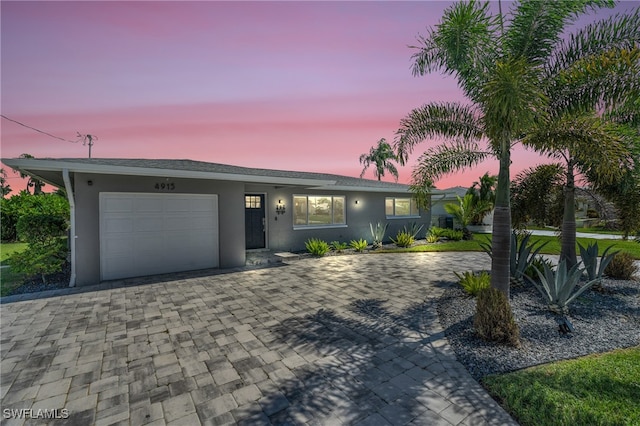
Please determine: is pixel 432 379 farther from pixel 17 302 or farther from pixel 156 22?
pixel 156 22

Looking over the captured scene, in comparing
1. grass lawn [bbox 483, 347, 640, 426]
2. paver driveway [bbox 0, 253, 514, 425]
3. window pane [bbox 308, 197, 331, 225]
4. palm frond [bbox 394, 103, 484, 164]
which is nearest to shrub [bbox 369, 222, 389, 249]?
window pane [bbox 308, 197, 331, 225]

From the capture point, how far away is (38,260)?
689cm

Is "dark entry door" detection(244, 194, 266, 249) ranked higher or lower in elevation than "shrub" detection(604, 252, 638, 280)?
higher

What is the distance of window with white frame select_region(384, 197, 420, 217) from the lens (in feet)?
51.1

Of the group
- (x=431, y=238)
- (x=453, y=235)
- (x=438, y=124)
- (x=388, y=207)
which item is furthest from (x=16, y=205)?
(x=453, y=235)

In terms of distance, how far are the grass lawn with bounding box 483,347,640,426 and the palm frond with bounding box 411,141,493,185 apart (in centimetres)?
396

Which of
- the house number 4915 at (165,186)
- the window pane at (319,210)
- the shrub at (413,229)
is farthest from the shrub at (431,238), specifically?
the house number 4915 at (165,186)

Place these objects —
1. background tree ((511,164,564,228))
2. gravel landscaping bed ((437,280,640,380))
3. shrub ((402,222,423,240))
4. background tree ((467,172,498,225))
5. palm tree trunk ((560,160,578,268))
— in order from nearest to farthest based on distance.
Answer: gravel landscaping bed ((437,280,640,380))
palm tree trunk ((560,160,578,268))
background tree ((511,164,564,228))
shrub ((402,222,423,240))
background tree ((467,172,498,225))

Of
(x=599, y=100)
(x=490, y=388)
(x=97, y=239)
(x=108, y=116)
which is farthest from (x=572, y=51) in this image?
(x=108, y=116)

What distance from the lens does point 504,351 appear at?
3697mm

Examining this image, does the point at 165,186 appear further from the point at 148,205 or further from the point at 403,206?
the point at 403,206

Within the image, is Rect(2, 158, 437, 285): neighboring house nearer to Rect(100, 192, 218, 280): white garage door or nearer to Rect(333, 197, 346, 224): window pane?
Rect(100, 192, 218, 280): white garage door

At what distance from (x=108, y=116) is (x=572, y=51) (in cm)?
1414

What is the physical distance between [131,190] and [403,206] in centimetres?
1335
